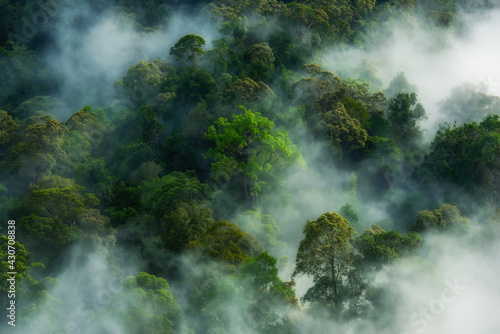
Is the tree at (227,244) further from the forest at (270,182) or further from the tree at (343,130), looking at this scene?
the tree at (343,130)

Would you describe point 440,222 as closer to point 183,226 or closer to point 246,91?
point 183,226

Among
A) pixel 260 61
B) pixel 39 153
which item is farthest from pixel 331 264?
pixel 260 61

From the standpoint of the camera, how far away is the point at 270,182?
45.3 m

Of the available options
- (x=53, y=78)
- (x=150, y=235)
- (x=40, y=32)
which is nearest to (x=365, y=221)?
(x=150, y=235)

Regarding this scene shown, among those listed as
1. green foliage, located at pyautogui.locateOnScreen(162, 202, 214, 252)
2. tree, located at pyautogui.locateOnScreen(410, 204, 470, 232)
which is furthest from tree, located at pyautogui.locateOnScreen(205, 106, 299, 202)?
tree, located at pyautogui.locateOnScreen(410, 204, 470, 232)

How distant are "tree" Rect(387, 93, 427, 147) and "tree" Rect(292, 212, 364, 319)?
21.2 m

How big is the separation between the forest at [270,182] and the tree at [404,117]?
173 mm

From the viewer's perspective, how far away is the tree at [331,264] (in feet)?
110

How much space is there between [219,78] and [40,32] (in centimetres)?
4740

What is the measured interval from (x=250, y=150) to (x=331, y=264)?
534 inches

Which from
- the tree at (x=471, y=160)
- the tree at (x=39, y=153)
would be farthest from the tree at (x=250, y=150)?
the tree at (x=39, y=153)

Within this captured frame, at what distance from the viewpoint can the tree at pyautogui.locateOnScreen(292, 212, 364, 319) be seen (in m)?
Result: 33.4

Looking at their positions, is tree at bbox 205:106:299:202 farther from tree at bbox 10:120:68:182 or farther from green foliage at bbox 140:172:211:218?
tree at bbox 10:120:68:182

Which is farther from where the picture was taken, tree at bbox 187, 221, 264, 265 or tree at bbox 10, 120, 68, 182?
tree at bbox 10, 120, 68, 182
